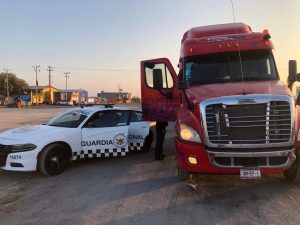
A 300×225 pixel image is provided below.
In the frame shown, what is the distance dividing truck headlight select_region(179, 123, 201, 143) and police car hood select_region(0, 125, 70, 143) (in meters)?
3.27

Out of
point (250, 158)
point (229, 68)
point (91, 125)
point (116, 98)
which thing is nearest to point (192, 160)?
point (250, 158)

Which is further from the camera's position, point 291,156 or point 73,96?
point 73,96

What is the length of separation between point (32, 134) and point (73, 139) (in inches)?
37.3

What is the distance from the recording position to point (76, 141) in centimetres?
793

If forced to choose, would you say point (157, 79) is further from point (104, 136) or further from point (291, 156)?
point (291, 156)

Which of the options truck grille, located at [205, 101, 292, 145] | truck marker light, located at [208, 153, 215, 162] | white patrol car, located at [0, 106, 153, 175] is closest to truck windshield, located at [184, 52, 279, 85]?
truck grille, located at [205, 101, 292, 145]

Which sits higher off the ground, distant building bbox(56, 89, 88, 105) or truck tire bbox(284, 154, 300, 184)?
distant building bbox(56, 89, 88, 105)

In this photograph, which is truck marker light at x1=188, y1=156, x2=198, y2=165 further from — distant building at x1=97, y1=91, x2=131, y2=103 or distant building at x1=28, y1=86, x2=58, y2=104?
distant building at x1=97, y1=91, x2=131, y2=103

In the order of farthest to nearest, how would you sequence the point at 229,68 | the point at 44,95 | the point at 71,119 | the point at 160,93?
the point at 44,95 < the point at 71,119 < the point at 160,93 < the point at 229,68

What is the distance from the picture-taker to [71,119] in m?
8.68

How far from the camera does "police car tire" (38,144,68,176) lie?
7156 millimetres

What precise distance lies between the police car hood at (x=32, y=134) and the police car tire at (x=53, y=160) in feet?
0.96

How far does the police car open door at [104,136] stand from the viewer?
8.16m

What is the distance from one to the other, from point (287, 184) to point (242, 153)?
1719 mm
